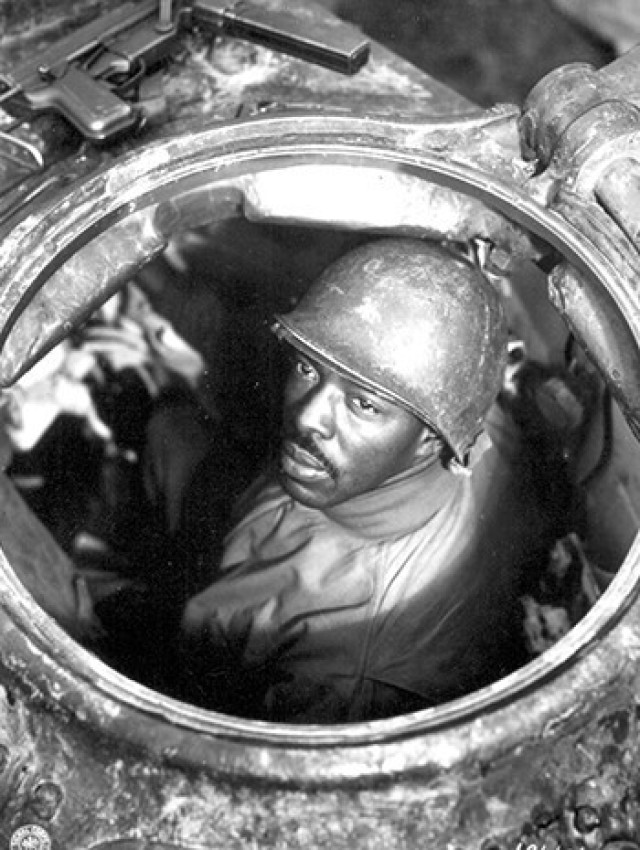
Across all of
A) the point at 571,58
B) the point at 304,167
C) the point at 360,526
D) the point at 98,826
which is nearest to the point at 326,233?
the point at 304,167

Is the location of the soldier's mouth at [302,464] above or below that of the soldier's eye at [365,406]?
below

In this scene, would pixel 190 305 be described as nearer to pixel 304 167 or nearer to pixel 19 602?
pixel 304 167

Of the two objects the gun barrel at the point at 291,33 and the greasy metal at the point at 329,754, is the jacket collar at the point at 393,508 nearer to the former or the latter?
the greasy metal at the point at 329,754

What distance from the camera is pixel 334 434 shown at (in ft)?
10.2

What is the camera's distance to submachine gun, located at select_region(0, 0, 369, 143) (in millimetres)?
3590

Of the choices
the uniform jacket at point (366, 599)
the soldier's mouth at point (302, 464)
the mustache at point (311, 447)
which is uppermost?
the mustache at point (311, 447)

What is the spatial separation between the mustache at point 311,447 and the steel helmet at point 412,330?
0.14 m

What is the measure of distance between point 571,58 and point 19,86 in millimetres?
2244

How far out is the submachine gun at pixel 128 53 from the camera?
3.59 metres

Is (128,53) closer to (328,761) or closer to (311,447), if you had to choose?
(311,447)

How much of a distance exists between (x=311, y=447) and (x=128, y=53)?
3.45 ft

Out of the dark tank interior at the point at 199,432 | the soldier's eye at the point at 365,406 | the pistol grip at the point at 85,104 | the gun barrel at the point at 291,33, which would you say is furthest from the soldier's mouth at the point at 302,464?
the gun barrel at the point at 291,33

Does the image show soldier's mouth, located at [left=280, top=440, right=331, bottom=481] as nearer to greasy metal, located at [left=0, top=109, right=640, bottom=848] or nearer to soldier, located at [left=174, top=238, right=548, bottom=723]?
soldier, located at [left=174, top=238, right=548, bottom=723]

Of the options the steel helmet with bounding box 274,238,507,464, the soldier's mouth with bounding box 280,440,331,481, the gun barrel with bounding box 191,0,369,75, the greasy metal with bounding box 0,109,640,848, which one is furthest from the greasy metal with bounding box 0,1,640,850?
the gun barrel with bounding box 191,0,369,75
